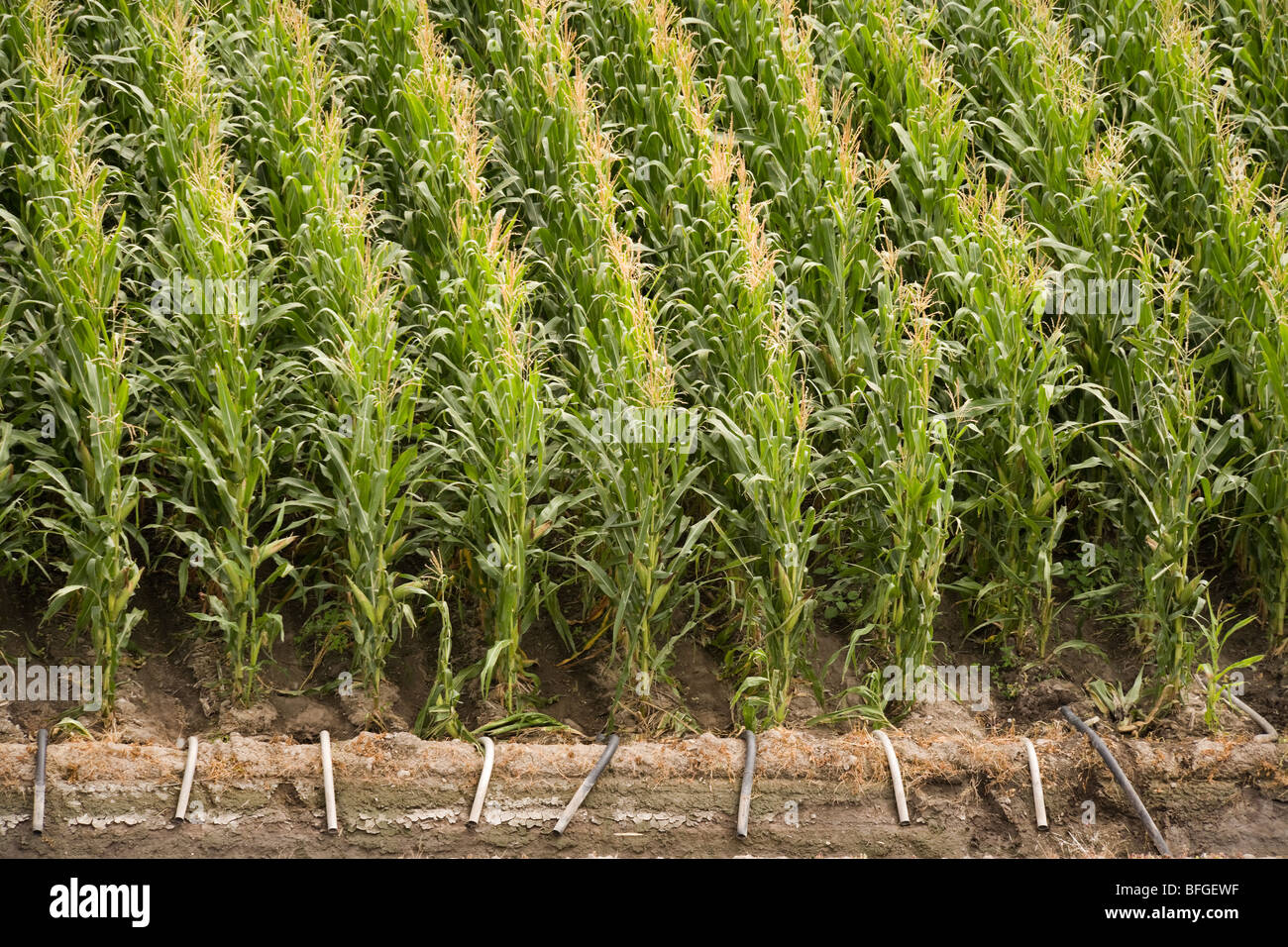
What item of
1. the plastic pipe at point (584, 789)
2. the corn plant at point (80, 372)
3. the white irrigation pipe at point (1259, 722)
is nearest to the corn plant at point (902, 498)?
the plastic pipe at point (584, 789)

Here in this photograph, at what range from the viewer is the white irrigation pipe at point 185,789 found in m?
5.12

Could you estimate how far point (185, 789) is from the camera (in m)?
5.14

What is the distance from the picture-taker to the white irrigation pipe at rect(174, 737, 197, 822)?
16.8 ft

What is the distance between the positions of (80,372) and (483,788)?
2446 millimetres

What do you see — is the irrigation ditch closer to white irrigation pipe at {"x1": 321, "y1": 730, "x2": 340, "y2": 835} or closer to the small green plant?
white irrigation pipe at {"x1": 321, "y1": 730, "x2": 340, "y2": 835}

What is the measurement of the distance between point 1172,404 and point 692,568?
2.28m

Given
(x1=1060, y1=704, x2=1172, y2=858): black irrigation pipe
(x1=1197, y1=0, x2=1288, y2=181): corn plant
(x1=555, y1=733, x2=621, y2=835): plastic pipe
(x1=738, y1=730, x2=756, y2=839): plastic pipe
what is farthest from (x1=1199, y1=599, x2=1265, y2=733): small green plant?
(x1=1197, y1=0, x2=1288, y2=181): corn plant

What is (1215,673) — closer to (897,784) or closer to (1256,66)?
(897,784)

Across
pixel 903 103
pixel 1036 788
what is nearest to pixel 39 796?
pixel 1036 788

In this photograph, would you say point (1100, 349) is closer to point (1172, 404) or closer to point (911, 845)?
point (1172, 404)

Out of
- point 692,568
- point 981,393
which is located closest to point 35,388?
point 692,568

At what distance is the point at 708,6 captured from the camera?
8.77 m

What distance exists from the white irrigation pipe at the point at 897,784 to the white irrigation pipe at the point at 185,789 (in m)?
2.71

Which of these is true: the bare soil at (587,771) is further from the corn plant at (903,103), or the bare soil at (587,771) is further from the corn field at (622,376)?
the corn plant at (903,103)
